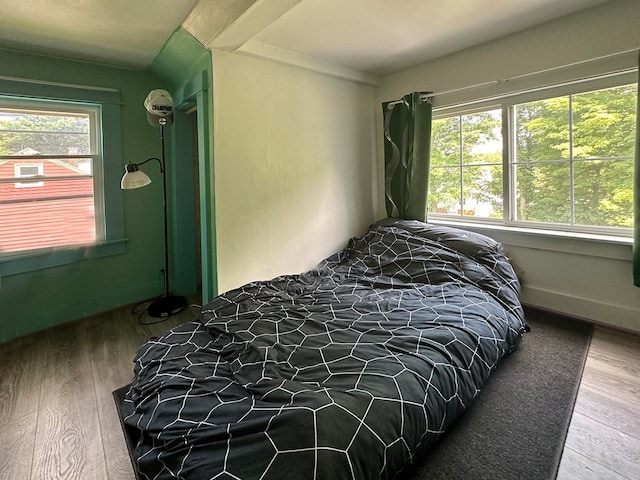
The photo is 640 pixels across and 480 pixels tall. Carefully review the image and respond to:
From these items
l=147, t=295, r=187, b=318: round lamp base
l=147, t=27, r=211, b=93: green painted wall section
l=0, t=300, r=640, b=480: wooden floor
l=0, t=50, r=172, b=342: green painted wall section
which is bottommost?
l=0, t=300, r=640, b=480: wooden floor

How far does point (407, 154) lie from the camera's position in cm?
327

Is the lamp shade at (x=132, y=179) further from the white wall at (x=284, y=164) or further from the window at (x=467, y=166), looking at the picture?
the window at (x=467, y=166)

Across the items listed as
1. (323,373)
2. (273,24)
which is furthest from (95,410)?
(273,24)

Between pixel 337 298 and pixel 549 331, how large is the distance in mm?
1511

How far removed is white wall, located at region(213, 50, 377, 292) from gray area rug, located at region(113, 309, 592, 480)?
131 cm

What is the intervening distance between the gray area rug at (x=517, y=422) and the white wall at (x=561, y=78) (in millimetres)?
407

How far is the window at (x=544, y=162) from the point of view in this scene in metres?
2.34

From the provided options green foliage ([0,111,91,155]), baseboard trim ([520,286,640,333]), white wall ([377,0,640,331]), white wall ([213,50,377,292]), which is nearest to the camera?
white wall ([377,0,640,331])

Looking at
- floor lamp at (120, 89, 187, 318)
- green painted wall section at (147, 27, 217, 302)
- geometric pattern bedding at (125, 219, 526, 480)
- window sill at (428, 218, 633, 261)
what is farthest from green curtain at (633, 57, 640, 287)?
floor lamp at (120, 89, 187, 318)

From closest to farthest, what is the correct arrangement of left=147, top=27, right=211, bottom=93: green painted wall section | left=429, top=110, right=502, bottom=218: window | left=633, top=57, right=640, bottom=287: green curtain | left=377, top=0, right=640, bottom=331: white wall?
left=633, top=57, right=640, bottom=287: green curtain
left=377, top=0, right=640, bottom=331: white wall
left=147, top=27, right=211, bottom=93: green painted wall section
left=429, top=110, right=502, bottom=218: window

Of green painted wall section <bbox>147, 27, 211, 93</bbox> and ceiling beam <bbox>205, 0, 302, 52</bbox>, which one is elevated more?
green painted wall section <bbox>147, 27, 211, 93</bbox>

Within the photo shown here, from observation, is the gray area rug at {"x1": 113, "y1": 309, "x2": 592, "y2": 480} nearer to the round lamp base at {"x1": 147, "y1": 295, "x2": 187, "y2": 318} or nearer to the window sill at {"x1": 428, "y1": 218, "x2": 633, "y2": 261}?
the window sill at {"x1": 428, "y1": 218, "x2": 633, "y2": 261}

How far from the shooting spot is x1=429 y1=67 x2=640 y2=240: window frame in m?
2.32

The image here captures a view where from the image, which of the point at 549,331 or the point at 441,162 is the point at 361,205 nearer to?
the point at 441,162
